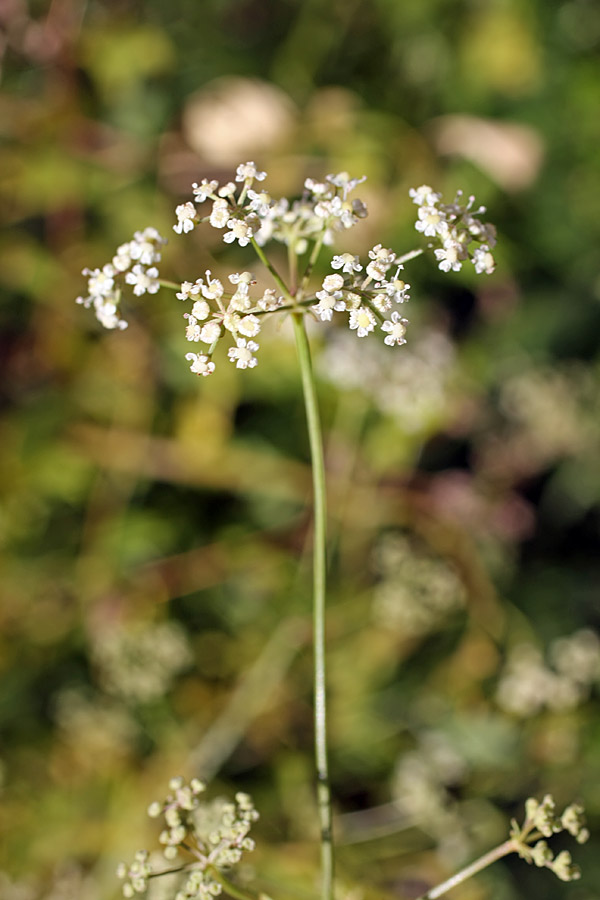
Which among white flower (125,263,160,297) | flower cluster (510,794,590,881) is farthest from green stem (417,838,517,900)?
white flower (125,263,160,297)

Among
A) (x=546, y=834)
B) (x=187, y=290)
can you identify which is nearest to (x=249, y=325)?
(x=187, y=290)

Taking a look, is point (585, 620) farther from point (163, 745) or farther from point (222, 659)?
point (163, 745)

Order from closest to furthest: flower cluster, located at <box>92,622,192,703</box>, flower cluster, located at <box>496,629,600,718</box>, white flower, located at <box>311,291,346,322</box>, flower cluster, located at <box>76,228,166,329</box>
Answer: white flower, located at <box>311,291,346,322</box>
flower cluster, located at <box>76,228,166,329</box>
flower cluster, located at <box>496,629,600,718</box>
flower cluster, located at <box>92,622,192,703</box>

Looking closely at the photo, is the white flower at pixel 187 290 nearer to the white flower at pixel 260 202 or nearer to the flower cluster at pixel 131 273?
the flower cluster at pixel 131 273

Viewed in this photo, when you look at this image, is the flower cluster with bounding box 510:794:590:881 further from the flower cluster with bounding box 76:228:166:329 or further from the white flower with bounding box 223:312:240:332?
the flower cluster with bounding box 76:228:166:329

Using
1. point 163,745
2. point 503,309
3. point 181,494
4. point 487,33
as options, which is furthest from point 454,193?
point 163,745

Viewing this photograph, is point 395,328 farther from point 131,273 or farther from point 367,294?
point 131,273

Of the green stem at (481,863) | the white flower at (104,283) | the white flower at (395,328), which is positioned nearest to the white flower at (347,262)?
the white flower at (395,328)

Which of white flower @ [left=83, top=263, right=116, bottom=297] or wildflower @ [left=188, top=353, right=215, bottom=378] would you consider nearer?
wildflower @ [left=188, top=353, right=215, bottom=378]
